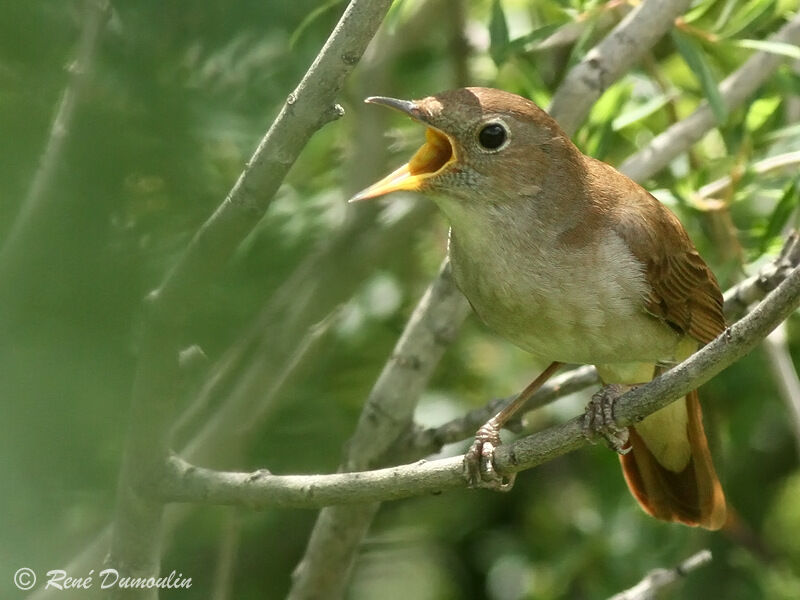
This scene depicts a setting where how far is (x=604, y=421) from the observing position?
2562 mm

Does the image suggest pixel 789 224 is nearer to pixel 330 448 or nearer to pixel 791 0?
Answer: pixel 791 0

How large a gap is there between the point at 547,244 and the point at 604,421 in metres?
0.61

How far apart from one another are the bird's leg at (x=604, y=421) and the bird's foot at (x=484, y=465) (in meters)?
0.24

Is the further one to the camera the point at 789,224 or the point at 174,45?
the point at 789,224

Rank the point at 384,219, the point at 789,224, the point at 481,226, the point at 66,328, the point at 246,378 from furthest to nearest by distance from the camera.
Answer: the point at 384,219 < the point at 789,224 < the point at 246,378 < the point at 481,226 < the point at 66,328

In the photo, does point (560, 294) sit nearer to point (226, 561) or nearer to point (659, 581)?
point (659, 581)

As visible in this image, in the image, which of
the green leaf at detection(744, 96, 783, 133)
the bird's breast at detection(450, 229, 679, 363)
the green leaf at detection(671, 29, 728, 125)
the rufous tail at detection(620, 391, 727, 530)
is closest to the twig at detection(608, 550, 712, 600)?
the rufous tail at detection(620, 391, 727, 530)

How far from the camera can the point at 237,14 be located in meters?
2.08

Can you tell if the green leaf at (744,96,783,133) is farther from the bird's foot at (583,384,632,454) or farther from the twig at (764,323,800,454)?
the bird's foot at (583,384,632,454)

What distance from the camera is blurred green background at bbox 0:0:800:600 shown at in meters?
1.58

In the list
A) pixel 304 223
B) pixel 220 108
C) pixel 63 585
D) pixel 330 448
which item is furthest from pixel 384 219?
pixel 220 108

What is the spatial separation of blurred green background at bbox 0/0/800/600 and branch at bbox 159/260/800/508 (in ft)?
0.74

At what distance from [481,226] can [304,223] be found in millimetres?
791

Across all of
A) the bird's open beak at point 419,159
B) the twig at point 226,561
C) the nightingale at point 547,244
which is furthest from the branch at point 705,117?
the twig at point 226,561
